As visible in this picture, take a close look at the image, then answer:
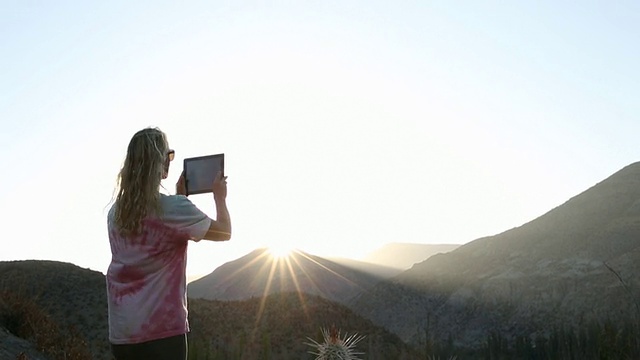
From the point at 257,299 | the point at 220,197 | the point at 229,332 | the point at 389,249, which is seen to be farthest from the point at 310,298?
the point at 389,249

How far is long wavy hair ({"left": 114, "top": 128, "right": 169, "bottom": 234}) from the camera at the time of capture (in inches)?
134

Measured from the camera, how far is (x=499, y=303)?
91.6ft

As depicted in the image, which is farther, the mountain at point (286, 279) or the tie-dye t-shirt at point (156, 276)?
the mountain at point (286, 279)

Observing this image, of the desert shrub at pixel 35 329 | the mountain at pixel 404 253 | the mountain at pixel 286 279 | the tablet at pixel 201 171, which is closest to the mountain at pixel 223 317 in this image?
the desert shrub at pixel 35 329

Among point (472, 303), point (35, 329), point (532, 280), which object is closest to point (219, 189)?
point (35, 329)

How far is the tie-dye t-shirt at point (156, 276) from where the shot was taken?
10.9ft

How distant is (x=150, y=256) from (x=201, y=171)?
0.54 m

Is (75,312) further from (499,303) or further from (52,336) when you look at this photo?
(499,303)

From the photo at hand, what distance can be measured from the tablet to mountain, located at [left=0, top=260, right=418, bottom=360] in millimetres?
10344

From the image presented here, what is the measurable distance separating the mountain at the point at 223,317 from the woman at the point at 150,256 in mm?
10458

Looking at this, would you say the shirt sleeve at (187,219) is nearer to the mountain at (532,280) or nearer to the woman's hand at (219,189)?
the woman's hand at (219,189)

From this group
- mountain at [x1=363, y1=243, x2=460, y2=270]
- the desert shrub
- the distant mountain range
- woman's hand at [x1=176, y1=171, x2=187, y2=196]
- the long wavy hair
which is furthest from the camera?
mountain at [x1=363, y1=243, x2=460, y2=270]

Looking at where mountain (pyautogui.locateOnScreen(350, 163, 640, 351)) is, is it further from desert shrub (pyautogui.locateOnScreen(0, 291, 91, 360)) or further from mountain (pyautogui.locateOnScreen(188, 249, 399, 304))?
mountain (pyautogui.locateOnScreen(188, 249, 399, 304))

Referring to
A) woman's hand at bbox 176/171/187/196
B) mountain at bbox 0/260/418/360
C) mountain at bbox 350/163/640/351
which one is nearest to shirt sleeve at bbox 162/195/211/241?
woman's hand at bbox 176/171/187/196
